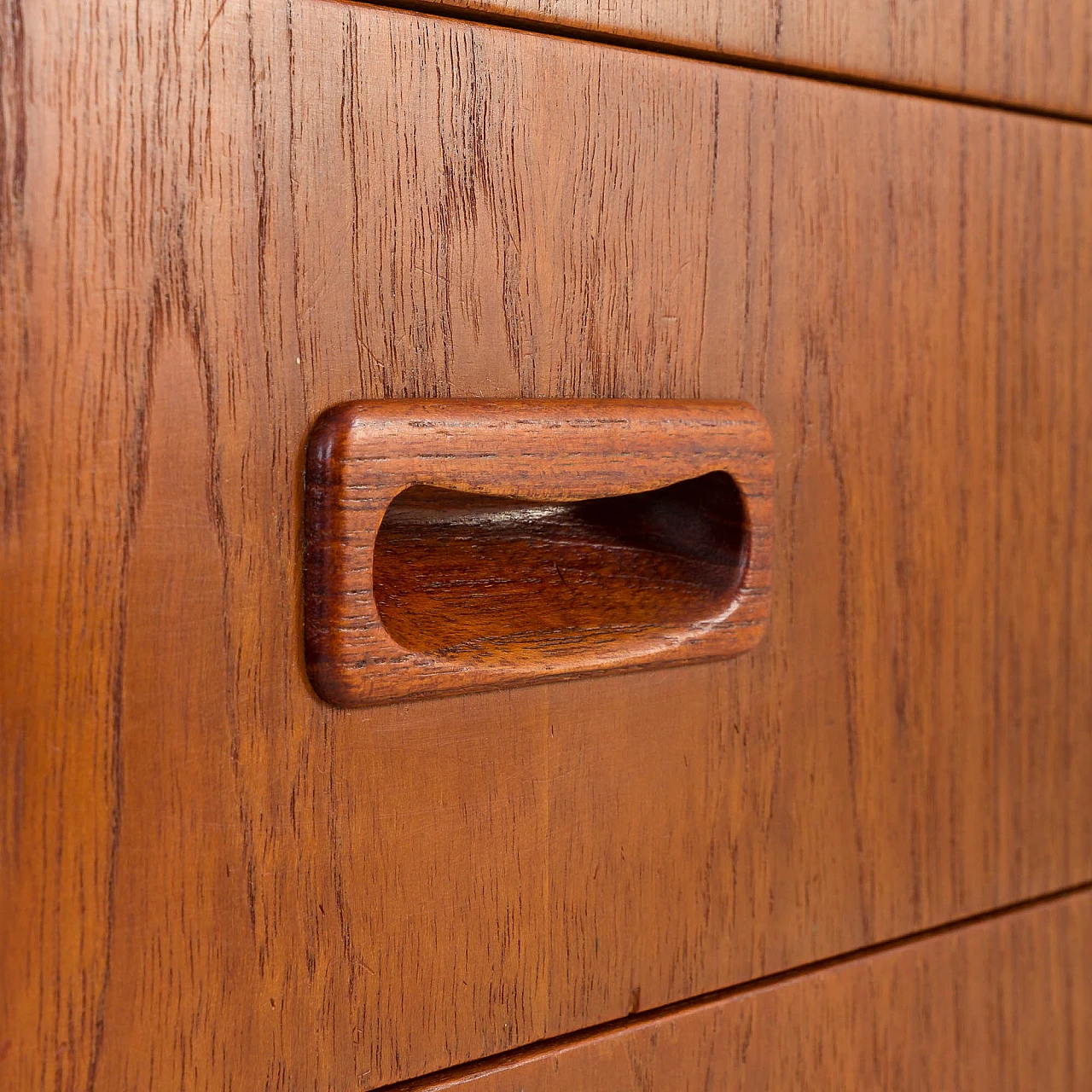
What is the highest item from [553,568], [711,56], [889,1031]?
[711,56]

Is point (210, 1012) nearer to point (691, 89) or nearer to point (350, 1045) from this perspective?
point (350, 1045)

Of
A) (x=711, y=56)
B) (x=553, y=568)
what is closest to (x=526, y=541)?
(x=553, y=568)

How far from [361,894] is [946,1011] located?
0.19 metres

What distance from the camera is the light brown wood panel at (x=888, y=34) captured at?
0.24 meters

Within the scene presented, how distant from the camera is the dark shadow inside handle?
0.24m

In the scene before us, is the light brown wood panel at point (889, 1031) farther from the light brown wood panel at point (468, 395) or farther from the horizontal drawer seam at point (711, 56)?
the horizontal drawer seam at point (711, 56)

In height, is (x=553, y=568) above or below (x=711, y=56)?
below

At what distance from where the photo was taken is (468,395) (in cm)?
23

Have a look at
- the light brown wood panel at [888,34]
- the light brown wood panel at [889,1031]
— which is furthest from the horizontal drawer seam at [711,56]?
the light brown wood panel at [889,1031]

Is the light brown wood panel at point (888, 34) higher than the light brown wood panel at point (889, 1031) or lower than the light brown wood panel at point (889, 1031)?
higher

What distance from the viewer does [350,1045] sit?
0.23 m

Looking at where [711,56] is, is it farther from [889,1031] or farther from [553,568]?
[889,1031]

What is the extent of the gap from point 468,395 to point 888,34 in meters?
0.15

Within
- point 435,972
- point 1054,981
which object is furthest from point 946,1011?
point 435,972
